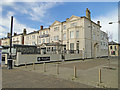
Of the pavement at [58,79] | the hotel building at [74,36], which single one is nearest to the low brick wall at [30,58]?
the hotel building at [74,36]

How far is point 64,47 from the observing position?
30.8 metres

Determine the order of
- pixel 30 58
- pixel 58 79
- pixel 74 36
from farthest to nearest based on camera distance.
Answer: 1. pixel 74 36
2. pixel 30 58
3. pixel 58 79

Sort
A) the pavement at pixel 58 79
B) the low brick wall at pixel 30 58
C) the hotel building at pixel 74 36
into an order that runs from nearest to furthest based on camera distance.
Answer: the pavement at pixel 58 79 < the low brick wall at pixel 30 58 < the hotel building at pixel 74 36

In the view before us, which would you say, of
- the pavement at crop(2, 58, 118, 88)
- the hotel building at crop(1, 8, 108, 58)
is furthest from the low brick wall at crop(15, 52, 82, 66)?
the pavement at crop(2, 58, 118, 88)

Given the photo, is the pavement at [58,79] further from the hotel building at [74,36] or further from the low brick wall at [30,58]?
the hotel building at [74,36]

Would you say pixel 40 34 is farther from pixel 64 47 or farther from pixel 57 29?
pixel 64 47

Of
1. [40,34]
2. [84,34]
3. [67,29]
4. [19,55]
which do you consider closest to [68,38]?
[67,29]

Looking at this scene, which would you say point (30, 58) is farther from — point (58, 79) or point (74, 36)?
point (74, 36)

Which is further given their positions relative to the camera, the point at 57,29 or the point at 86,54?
the point at 57,29

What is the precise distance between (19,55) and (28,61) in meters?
1.96

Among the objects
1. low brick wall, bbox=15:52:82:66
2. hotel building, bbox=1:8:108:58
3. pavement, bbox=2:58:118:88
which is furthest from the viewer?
hotel building, bbox=1:8:108:58

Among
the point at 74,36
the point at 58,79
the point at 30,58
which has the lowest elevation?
the point at 58,79

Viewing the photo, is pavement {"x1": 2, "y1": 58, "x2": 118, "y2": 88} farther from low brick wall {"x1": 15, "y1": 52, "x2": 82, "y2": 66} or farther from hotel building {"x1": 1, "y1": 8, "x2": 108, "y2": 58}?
hotel building {"x1": 1, "y1": 8, "x2": 108, "y2": 58}

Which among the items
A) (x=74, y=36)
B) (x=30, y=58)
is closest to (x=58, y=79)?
(x=30, y=58)
